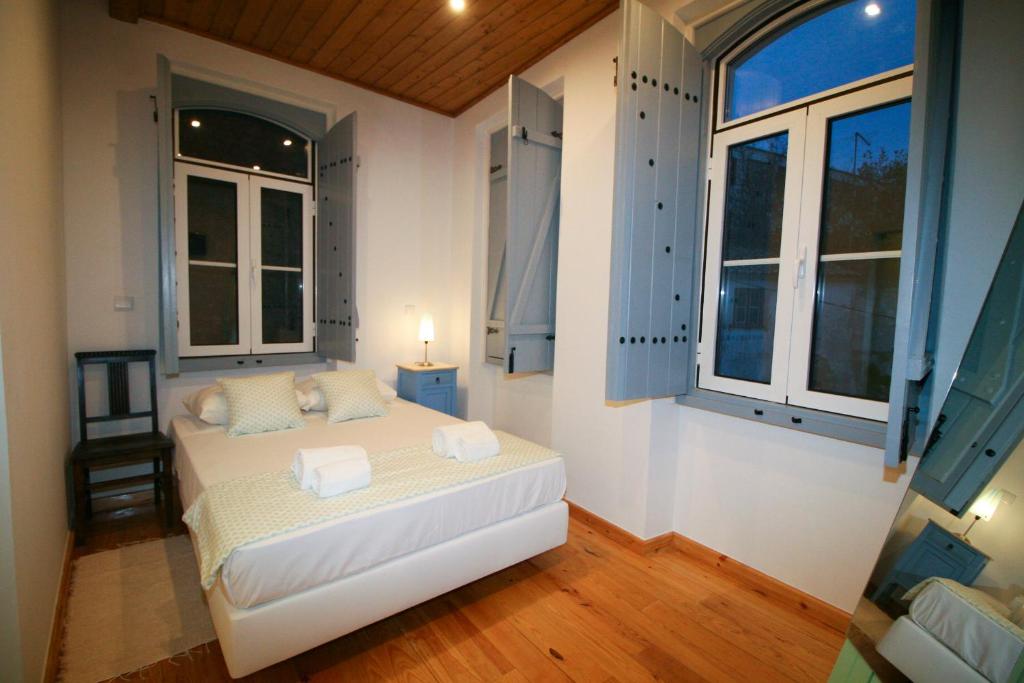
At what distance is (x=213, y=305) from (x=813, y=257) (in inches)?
155

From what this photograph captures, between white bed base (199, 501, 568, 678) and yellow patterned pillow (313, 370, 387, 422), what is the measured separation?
137cm

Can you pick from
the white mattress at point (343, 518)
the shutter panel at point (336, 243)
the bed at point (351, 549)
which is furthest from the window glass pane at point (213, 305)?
the bed at point (351, 549)

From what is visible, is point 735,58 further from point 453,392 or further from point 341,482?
point 453,392

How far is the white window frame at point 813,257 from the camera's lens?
2.02m

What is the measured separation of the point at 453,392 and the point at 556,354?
1.44 m

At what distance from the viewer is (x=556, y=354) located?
3.16 m

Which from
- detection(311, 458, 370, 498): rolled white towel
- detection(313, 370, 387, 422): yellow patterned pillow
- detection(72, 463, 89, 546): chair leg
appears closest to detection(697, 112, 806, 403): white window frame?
detection(311, 458, 370, 498): rolled white towel

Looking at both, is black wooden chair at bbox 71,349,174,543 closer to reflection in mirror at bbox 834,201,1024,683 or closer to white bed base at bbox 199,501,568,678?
white bed base at bbox 199,501,568,678

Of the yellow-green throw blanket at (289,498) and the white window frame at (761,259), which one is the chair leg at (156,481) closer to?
the yellow-green throw blanket at (289,498)

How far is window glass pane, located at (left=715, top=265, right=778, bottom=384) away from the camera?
7.76 feet

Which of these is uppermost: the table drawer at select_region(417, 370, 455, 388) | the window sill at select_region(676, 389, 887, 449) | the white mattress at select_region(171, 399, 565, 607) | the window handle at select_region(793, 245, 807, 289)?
the window handle at select_region(793, 245, 807, 289)

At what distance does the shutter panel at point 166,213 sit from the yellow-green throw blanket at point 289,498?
1.48 metres

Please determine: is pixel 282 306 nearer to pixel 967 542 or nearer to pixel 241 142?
pixel 241 142

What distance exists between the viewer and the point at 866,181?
2.03 meters
